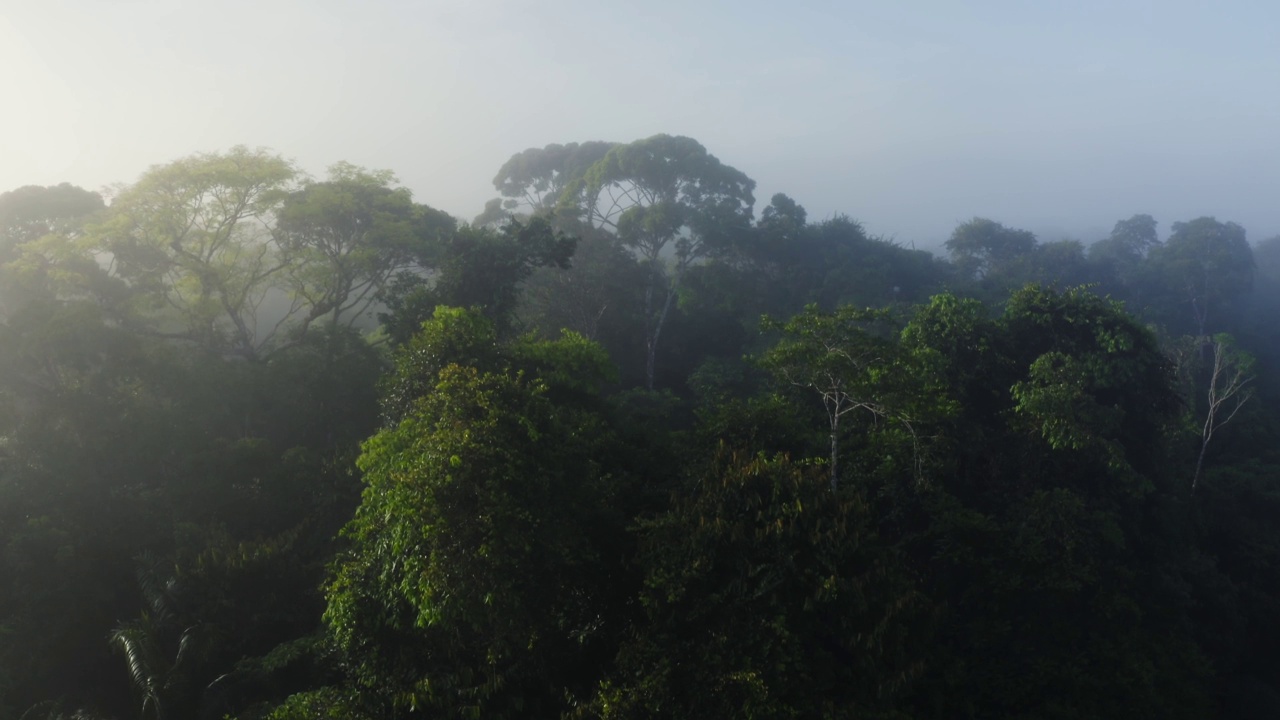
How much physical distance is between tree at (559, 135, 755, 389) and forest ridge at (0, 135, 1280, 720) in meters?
3.01

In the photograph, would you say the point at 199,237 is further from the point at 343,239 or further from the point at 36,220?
the point at 36,220

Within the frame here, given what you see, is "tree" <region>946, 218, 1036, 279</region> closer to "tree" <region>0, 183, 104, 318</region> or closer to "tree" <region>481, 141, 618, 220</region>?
"tree" <region>481, 141, 618, 220</region>

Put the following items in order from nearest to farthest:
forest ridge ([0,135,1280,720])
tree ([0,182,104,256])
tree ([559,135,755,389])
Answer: forest ridge ([0,135,1280,720]) < tree ([0,182,104,256]) < tree ([559,135,755,389])

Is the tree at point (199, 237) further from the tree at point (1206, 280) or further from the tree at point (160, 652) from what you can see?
the tree at point (1206, 280)

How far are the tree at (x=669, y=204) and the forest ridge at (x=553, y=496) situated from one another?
3.01 m

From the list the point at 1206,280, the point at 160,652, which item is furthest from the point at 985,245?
the point at 160,652

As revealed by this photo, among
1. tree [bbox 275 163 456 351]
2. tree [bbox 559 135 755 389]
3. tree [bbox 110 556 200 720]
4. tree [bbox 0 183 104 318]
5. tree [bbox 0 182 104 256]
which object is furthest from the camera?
tree [bbox 559 135 755 389]

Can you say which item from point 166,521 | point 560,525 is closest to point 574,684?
point 560,525

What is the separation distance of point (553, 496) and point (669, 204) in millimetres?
23410

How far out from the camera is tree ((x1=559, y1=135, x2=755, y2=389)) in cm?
2955

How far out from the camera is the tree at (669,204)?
29.5 m

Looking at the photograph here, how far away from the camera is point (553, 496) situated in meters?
8.37

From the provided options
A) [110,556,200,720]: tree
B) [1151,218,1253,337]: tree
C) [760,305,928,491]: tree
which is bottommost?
[110,556,200,720]: tree

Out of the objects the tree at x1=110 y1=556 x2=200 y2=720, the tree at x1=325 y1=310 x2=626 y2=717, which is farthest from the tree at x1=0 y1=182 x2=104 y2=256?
the tree at x1=325 y1=310 x2=626 y2=717
